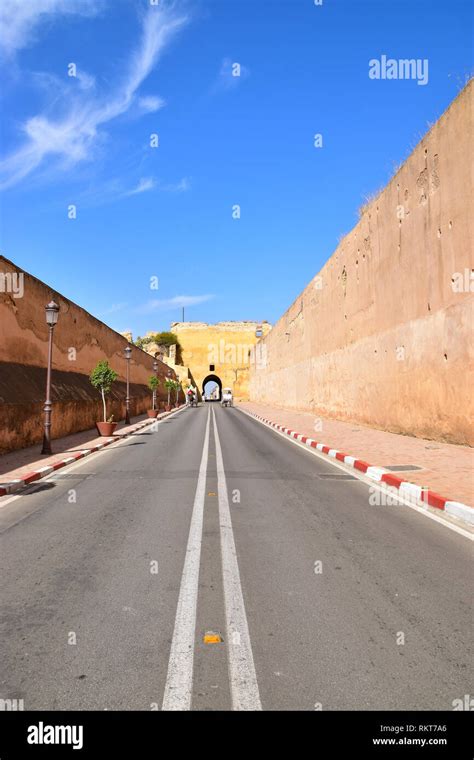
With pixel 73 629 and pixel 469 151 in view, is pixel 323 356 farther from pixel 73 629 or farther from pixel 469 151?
pixel 73 629

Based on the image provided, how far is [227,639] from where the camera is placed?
3139mm

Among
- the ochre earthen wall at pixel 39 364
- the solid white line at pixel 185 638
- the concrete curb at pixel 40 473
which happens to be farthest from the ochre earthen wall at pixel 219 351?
the solid white line at pixel 185 638

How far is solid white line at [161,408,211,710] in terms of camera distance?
8.28ft

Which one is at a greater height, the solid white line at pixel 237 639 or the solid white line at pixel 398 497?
the solid white line at pixel 237 639

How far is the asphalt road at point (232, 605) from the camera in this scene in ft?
8.57

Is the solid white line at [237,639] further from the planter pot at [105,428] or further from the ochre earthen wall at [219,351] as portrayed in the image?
the ochre earthen wall at [219,351]

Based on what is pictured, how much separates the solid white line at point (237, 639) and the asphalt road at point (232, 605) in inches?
0.4

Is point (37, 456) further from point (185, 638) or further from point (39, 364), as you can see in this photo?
point (185, 638)

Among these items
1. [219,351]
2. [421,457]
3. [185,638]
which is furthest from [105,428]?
[219,351]

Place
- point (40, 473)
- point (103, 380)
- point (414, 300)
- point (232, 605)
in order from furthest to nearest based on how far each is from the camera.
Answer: point (103, 380) < point (414, 300) < point (40, 473) < point (232, 605)

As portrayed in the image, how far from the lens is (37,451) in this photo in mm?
13125

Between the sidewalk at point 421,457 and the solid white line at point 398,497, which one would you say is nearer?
the solid white line at point 398,497

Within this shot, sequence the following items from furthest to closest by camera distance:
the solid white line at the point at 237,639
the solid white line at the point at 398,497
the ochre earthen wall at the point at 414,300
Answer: the ochre earthen wall at the point at 414,300 → the solid white line at the point at 398,497 → the solid white line at the point at 237,639

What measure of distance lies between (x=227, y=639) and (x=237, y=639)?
6 cm
